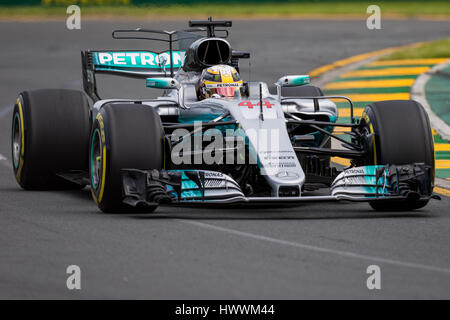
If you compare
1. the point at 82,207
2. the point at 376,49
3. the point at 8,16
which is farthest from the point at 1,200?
the point at 8,16

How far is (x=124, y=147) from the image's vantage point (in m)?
9.45

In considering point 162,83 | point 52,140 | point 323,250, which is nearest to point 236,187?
point 323,250

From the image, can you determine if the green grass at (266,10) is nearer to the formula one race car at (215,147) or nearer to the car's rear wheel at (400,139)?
the formula one race car at (215,147)

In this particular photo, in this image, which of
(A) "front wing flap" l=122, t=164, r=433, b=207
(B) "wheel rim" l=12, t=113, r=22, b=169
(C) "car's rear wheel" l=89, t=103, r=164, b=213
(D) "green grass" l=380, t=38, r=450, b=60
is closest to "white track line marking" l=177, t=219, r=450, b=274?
(A) "front wing flap" l=122, t=164, r=433, b=207

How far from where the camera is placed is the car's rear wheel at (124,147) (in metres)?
9.44

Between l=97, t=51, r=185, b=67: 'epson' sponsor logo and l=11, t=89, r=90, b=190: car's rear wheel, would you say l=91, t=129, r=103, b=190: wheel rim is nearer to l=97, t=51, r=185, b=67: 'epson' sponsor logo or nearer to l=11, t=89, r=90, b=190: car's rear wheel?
l=11, t=89, r=90, b=190: car's rear wheel

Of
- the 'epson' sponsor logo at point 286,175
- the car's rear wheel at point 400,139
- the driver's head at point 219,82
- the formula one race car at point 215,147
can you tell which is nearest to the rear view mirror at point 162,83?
the formula one race car at point 215,147

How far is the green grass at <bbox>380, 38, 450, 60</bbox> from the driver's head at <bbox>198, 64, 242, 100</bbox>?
1323cm

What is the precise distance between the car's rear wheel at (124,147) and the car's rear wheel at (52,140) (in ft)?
5.64

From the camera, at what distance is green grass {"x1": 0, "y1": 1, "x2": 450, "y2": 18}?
39938mm

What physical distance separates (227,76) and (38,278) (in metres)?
4.22

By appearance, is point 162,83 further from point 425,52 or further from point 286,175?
point 425,52

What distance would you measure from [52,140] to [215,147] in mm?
2101
